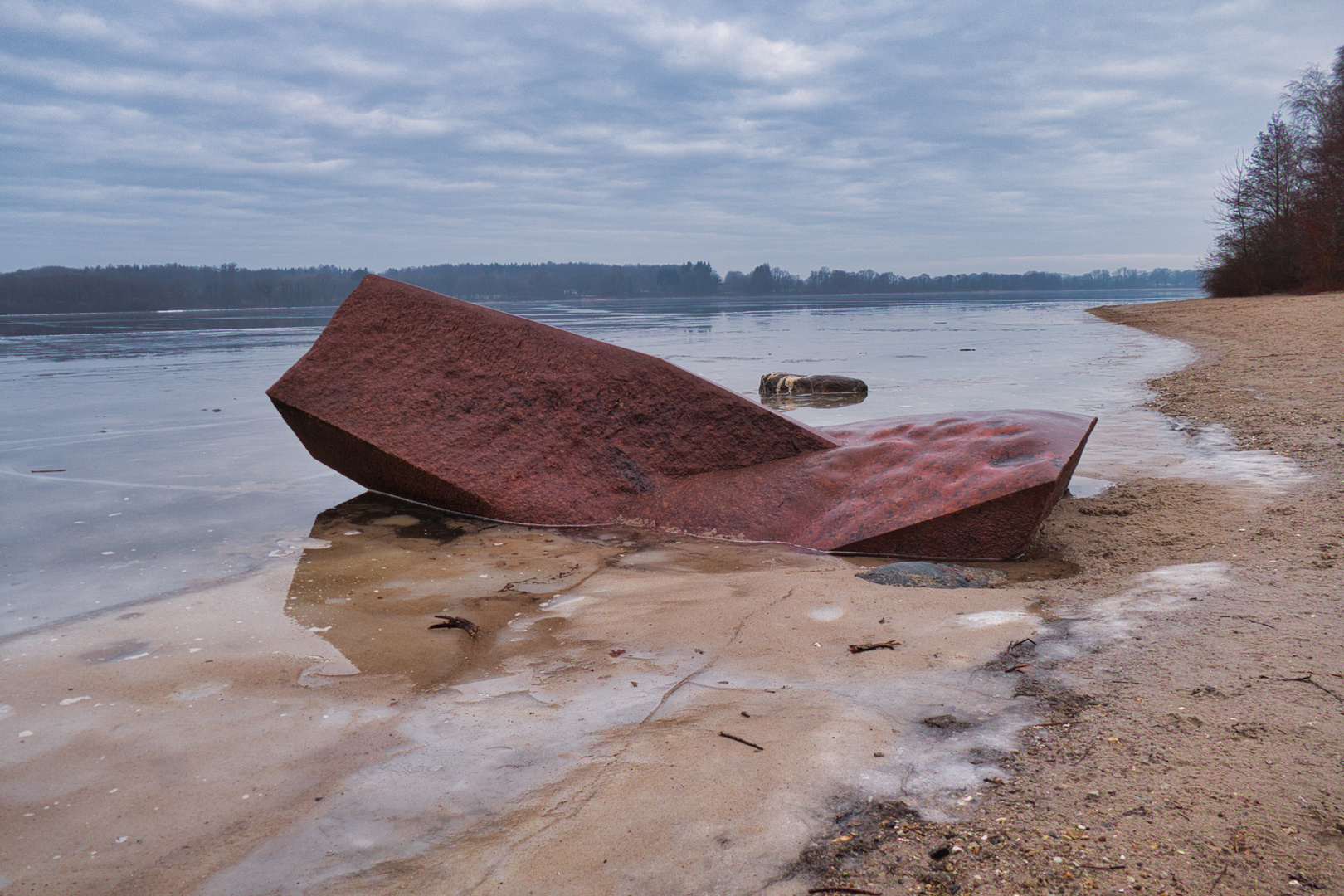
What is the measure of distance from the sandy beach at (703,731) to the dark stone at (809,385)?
7.27 meters

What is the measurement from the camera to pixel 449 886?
1483 mm

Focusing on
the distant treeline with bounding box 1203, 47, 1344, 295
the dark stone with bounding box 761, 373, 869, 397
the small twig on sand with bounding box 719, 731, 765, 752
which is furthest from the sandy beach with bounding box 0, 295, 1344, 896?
the distant treeline with bounding box 1203, 47, 1344, 295

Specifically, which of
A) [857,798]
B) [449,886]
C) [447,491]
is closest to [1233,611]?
[857,798]

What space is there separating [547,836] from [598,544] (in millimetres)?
2508

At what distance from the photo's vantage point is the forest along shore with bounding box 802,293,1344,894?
1396 millimetres

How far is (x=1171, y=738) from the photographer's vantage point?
5.87ft

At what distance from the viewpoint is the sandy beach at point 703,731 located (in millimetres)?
1494

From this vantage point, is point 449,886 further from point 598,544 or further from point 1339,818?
point 598,544

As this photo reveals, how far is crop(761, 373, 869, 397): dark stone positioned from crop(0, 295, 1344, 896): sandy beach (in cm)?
727

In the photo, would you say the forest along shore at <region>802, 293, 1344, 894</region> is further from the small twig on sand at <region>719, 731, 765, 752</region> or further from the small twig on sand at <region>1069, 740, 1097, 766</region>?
the small twig on sand at <region>719, 731, 765, 752</region>

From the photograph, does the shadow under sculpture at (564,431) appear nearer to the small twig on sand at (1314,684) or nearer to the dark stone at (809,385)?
the small twig on sand at (1314,684)

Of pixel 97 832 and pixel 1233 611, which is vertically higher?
pixel 1233 611

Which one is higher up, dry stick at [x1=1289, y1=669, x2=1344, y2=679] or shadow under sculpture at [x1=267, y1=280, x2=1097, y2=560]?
shadow under sculpture at [x1=267, y1=280, x2=1097, y2=560]

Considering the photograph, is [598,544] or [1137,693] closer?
[1137,693]
